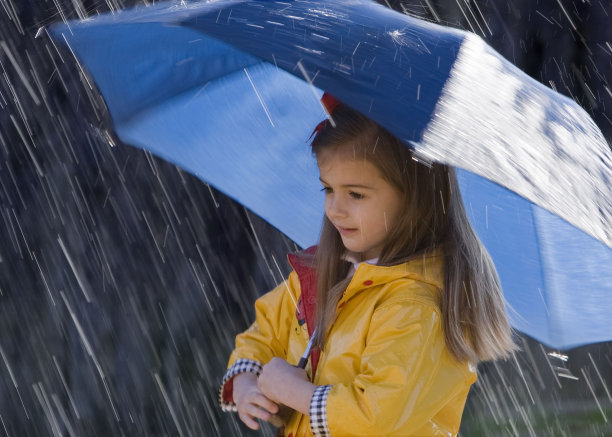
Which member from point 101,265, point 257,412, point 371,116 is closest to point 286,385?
point 257,412

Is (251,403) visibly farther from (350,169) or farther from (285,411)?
(350,169)

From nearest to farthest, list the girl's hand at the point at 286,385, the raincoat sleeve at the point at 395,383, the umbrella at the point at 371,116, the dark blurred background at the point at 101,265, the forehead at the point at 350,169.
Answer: the umbrella at the point at 371,116 → the raincoat sleeve at the point at 395,383 → the girl's hand at the point at 286,385 → the forehead at the point at 350,169 → the dark blurred background at the point at 101,265

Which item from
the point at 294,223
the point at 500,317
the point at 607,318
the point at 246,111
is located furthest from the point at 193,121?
the point at 607,318

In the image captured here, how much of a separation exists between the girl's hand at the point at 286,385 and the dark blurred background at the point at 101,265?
1982 mm

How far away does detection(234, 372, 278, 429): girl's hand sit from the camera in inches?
86.3

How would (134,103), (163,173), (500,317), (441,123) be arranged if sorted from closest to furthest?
(441,123), (500,317), (134,103), (163,173)

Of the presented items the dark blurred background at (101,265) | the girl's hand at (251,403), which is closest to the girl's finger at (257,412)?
the girl's hand at (251,403)

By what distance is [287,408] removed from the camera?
2.25 m

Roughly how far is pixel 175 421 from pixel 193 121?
207cm

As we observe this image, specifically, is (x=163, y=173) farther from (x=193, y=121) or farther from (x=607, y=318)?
(x=607, y=318)

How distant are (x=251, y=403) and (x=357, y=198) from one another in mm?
629

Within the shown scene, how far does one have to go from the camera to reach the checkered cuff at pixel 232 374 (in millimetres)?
2369

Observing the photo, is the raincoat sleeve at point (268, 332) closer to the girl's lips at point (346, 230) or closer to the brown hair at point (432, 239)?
the brown hair at point (432, 239)

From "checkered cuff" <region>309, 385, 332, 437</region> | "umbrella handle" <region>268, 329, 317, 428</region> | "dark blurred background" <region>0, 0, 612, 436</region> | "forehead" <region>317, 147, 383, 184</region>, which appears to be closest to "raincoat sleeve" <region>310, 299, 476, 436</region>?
"checkered cuff" <region>309, 385, 332, 437</region>
